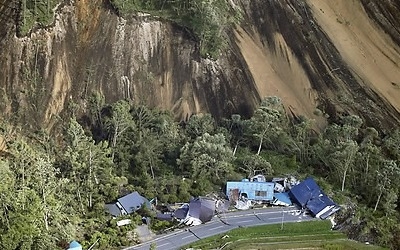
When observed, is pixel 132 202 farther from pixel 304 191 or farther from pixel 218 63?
pixel 218 63

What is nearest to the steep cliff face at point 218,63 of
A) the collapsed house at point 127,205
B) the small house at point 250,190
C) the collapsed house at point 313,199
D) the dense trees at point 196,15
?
the dense trees at point 196,15

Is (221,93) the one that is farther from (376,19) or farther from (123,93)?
(376,19)

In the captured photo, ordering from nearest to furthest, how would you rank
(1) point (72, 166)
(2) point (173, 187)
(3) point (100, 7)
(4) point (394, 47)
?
(1) point (72, 166), (2) point (173, 187), (3) point (100, 7), (4) point (394, 47)

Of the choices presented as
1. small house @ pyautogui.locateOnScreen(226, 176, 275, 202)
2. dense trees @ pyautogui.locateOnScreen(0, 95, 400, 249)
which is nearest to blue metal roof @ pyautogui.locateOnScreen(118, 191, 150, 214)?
dense trees @ pyautogui.locateOnScreen(0, 95, 400, 249)

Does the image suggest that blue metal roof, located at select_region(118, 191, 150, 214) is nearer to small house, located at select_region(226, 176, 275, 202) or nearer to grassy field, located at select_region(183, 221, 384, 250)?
grassy field, located at select_region(183, 221, 384, 250)

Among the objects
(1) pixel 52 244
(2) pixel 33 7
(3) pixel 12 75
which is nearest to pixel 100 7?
(2) pixel 33 7

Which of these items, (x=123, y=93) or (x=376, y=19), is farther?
(x=376, y=19)
